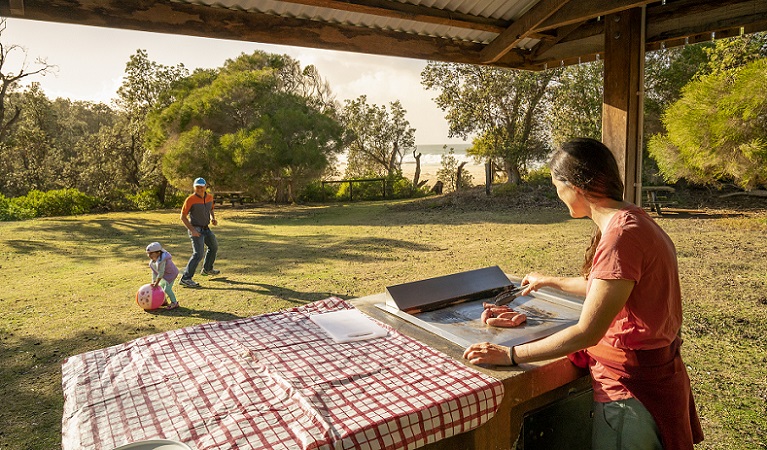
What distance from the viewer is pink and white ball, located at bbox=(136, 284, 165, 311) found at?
5348 millimetres

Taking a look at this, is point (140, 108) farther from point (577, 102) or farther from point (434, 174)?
point (434, 174)

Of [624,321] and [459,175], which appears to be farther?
[459,175]

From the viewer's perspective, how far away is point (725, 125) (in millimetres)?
8523

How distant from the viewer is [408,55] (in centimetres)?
352

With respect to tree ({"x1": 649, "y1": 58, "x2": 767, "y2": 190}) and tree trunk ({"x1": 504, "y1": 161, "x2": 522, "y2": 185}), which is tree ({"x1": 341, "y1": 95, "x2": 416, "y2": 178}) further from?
tree ({"x1": 649, "y1": 58, "x2": 767, "y2": 190})

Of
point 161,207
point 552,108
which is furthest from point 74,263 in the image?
point 552,108

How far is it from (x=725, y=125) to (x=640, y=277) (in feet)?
29.7

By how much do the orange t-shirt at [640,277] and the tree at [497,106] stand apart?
15.5 meters

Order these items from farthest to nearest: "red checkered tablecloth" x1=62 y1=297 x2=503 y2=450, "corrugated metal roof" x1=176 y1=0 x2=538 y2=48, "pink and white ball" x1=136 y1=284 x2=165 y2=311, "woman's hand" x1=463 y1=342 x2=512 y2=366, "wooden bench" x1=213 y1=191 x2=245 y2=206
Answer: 1. "wooden bench" x1=213 y1=191 x2=245 y2=206
2. "pink and white ball" x1=136 y1=284 x2=165 y2=311
3. "corrugated metal roof" x1=176 y1=0 x2=538 y2=48
4. "woman's hand" x1=463 y1=342 x2=512 y2=366
5. "red checkered tablecloth" x1=62 y1=297 x2=503 y2=450

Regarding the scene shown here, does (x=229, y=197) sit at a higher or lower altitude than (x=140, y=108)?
lower

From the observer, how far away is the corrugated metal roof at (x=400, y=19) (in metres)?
2.87

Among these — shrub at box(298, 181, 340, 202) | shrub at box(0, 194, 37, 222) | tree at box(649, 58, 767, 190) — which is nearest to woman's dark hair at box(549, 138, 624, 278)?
tree at box(649, 58, 767, 190)

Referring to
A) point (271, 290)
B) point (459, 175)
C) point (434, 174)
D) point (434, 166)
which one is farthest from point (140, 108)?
point (434, 166)

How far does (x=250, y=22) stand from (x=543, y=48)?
7.90ft
